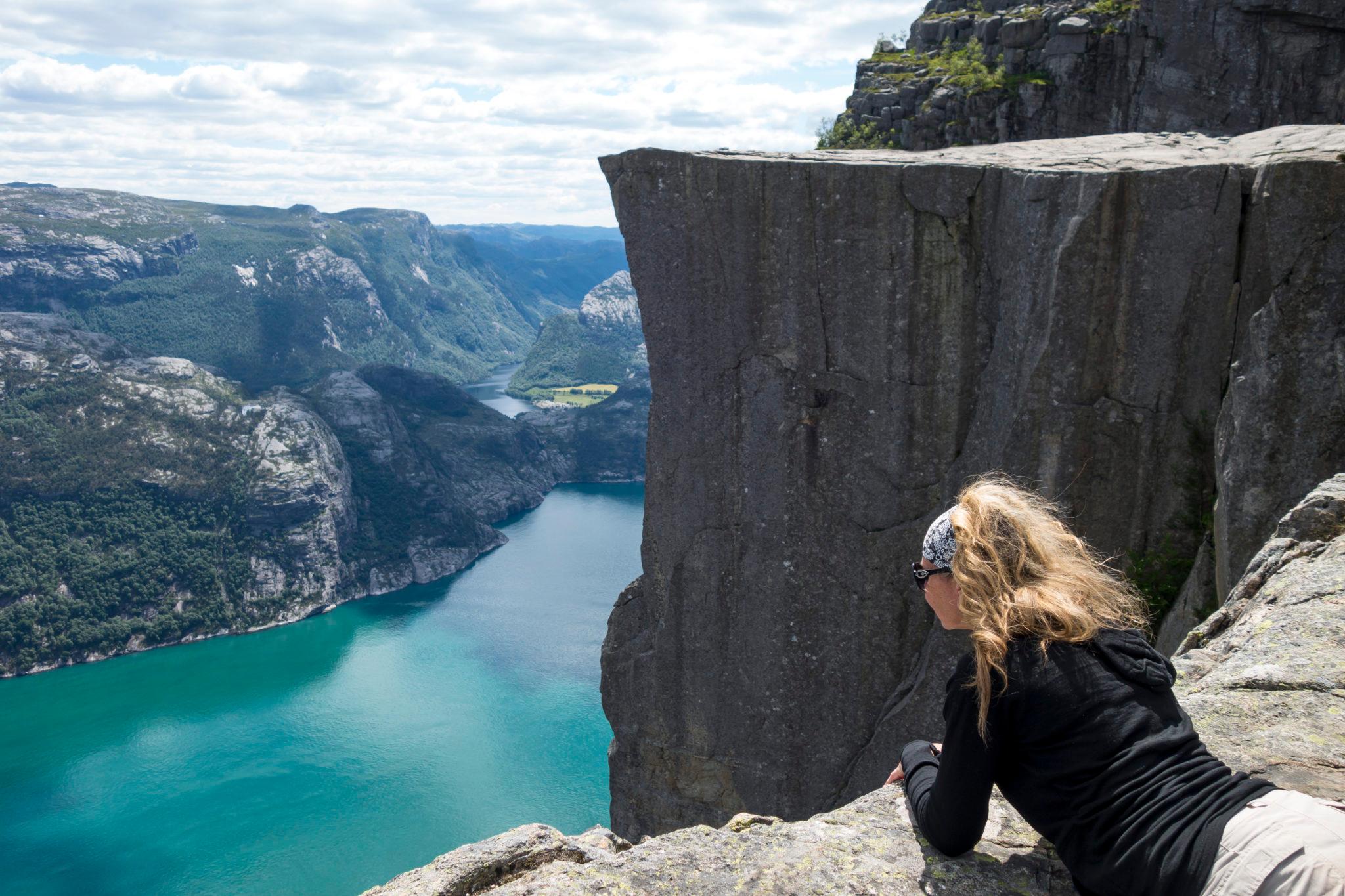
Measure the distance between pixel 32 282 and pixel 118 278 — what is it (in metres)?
12.8

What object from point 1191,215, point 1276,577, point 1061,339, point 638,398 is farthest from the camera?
point 638,398

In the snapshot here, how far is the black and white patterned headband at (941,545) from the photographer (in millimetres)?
2914

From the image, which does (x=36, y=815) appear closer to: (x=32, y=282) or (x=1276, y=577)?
(x=1276, y=577)

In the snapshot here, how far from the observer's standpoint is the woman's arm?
2740mm

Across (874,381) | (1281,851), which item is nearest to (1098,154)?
(874,381)

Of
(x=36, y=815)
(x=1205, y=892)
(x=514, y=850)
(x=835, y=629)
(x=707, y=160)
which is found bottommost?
(x=36, y=815)

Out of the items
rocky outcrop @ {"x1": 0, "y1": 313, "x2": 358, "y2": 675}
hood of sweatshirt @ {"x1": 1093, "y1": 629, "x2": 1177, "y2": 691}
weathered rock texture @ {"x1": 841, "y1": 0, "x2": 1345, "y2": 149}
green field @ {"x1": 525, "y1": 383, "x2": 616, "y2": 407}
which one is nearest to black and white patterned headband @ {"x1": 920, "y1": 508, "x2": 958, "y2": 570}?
hood of sweatshirt @ {"x1": 1093, "y1": 629, "x2": 1177, "y2": 691}

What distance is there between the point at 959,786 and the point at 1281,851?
803mm

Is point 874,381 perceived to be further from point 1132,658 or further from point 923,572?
point 1132,658

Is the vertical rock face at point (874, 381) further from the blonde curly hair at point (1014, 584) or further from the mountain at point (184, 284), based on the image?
the mountain at point (184, 284)

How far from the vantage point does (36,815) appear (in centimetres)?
4341

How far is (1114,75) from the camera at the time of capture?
15.6 metres

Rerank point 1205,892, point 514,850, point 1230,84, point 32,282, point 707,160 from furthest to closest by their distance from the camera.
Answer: point 32,282
point 1230,84
point 707,160
point 514,850
point 1205,892

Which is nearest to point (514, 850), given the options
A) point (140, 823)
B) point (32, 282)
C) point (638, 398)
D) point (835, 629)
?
point (835, 629)
